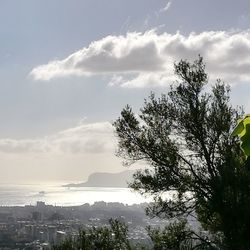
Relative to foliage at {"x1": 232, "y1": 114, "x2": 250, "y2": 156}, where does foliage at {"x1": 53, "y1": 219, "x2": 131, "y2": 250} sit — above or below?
below

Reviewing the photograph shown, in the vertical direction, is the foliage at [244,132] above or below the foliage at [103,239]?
above

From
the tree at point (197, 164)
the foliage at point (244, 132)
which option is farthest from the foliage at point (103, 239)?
the foliage at point (244, 132)

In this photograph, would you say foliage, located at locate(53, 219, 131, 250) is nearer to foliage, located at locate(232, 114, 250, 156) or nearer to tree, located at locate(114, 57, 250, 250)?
tree, located at locate(114, 57, 250, 250)

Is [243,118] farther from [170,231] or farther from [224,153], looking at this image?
[170,231]

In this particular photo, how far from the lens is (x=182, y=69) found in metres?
15.1

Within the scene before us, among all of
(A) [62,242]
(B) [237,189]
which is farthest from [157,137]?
(A) [62,242]

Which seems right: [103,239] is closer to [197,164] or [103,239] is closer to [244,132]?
[197,164]

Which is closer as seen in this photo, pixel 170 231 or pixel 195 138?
pixel 195 138

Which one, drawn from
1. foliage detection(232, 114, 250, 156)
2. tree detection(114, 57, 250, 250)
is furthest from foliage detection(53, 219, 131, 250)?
foliage detection(232, 114, 250, 156)

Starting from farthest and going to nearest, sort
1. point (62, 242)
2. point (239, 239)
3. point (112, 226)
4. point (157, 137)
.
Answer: point (62, 242), point (112, 226), point (157, 137), point (239, 239)

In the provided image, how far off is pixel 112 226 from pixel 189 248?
4283mm

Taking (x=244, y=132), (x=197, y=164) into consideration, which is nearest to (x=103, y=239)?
(x=197, y=164)

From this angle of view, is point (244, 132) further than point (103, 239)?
No

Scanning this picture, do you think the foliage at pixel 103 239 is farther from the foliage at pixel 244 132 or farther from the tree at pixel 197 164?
the foliage at pixel 244 132
